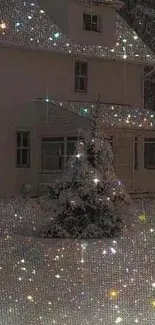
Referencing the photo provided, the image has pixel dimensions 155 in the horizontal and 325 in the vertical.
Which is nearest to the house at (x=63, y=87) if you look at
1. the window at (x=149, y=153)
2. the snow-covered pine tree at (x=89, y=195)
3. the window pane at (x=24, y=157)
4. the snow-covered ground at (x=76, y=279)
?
the window pane at (x=24, y=157)

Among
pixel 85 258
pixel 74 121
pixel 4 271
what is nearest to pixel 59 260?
pixel 85 258

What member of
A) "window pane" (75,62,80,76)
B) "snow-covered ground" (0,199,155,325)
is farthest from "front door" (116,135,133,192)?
"snow-covered ground" (0,199,155,325)

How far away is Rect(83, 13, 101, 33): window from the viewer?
73.3 feet

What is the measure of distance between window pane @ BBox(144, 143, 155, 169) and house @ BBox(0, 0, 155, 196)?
0.56 m

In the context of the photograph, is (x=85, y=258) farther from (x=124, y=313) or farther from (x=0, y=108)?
(x=0, y=108)

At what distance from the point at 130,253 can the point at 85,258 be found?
0.91 m

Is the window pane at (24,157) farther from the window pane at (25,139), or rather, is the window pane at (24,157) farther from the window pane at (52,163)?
the window pane at (52,163)

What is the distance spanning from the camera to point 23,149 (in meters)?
21.1

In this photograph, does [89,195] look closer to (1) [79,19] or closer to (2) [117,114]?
(2) [117,114]

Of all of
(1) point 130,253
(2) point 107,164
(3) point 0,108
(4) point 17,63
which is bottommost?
(1) point 130,253

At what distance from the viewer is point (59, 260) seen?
9398 millimetres

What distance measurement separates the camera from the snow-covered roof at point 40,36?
20.4m

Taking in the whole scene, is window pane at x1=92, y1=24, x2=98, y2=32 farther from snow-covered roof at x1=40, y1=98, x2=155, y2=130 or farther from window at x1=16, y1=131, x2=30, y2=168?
window at x1=16, y1=131, x2=30, y2=168

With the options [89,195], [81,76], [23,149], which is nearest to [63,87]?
[81,76]
